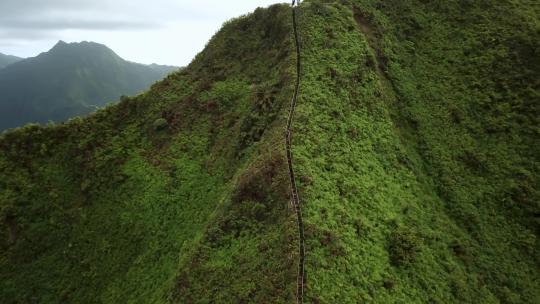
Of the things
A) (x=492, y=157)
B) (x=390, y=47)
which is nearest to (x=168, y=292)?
(x=492, y=157)

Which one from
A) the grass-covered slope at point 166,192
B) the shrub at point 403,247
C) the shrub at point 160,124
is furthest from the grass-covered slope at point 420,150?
the shrub at point 160,124

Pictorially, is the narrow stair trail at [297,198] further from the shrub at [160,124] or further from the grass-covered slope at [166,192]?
the shrub at [160,124]

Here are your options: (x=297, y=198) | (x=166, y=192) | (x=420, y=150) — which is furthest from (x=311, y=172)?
(x=166, y=192)

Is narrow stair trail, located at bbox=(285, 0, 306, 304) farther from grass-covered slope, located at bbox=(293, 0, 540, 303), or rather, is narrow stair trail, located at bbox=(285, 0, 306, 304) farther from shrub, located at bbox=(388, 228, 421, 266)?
shrub, located at bbox=(388, 228, 421, 266)

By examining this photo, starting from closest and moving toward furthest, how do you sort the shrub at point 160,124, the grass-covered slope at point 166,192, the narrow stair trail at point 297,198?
the narrow stair trail at point 297,198
the grass-covered slope at point 166,192
the shrub at point 160,124

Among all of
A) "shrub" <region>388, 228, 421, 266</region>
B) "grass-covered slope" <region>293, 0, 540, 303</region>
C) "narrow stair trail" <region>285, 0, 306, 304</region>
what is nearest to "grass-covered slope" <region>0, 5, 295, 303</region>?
"narrow stair trail" <region>285, 0, 306, 304</region>

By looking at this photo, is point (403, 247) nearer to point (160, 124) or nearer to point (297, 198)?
point (297, 198)

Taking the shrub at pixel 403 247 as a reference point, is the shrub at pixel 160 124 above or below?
above
